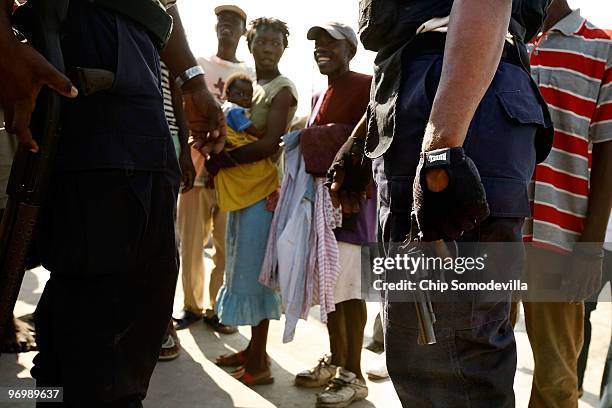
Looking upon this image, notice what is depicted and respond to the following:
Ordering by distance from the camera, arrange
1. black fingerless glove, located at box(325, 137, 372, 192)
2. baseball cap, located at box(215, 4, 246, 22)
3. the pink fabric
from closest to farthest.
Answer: black fingerless glove, located at box(325, 137, 372, 192) < the pink fabric < baseball cap, located at box(215, 4, 246, 22)

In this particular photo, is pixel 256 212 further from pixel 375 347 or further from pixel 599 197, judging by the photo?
pixel 599 197

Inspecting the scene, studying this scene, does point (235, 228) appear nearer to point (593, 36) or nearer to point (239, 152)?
point (239, 152)

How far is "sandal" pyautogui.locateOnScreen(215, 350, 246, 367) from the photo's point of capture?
134 inches

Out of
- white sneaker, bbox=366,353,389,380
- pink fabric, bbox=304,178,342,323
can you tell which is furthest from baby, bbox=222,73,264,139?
white sneaker, bbox=366,353,389,380

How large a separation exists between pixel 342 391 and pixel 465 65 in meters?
2.14

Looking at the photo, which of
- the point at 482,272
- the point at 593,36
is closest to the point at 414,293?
the point at 482,272

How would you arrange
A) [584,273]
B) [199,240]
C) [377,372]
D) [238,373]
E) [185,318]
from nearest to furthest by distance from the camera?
1. [584,273]
2. [238,373]
3. [377,372]
4. [185,318]
5. [199,240]

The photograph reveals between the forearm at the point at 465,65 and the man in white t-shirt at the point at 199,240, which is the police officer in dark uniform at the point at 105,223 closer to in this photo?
the forearm at the point at 465,65

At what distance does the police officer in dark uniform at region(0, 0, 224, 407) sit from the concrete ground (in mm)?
916

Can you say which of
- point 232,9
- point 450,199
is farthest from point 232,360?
point 232,9

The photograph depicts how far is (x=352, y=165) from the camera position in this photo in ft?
6.53

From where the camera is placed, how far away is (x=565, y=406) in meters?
2.12

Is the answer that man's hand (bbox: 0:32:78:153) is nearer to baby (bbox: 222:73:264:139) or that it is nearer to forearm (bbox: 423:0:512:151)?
forearm (bbox: 423:0:512:151)

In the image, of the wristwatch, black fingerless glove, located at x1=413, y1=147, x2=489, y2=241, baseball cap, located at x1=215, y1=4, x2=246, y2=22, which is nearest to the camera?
black fingerless glove, located at x1=413, y1=147, x2=489, y2=241
